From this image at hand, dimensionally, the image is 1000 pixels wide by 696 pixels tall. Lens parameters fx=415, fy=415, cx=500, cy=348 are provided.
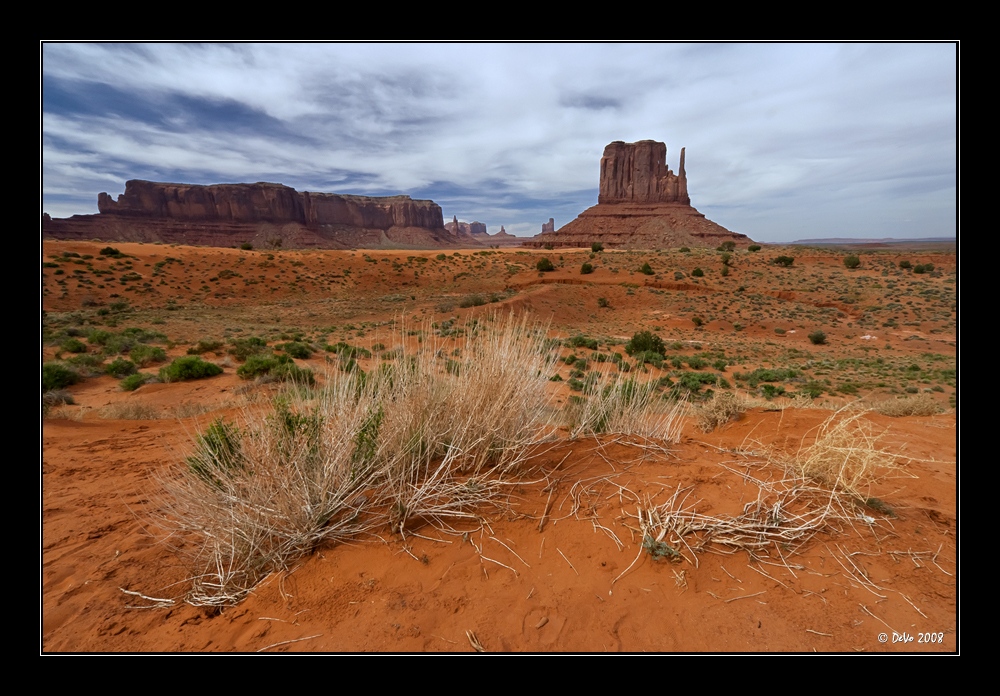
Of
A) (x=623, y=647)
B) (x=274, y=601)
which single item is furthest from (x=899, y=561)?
(x=274, y=601)

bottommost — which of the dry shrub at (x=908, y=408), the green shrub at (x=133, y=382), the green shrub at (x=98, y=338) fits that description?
the dry shrub at (x=908, y=408)

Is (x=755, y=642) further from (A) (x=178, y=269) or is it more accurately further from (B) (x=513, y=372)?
(A) (x=178, y=269)

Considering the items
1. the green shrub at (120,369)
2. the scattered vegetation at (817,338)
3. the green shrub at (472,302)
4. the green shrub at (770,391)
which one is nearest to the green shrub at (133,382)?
the green shrub at (120,369)

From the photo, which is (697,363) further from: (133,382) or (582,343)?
(133,382)

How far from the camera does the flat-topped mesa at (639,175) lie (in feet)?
293

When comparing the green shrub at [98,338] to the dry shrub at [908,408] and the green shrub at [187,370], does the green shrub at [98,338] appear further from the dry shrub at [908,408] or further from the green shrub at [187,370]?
the dry shrub at [908,408]

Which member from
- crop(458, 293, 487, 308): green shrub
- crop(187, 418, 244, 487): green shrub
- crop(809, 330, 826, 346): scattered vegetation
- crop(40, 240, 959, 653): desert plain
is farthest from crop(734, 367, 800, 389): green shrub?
crop(458, 293, 487, 308): green shrub

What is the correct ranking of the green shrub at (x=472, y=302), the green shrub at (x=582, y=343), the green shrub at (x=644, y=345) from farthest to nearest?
1. the green shrub at (x=472, y=302)
2. the green shrub at (x=582, y=343)
3. the green shrub at (x=644, y=345)

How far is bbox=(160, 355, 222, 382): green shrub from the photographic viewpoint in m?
9.60

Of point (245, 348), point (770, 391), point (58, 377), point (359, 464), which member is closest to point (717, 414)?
point (770, 391)

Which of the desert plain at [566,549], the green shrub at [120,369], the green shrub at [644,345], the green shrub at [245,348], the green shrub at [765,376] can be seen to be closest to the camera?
the desert plain at [566,549]

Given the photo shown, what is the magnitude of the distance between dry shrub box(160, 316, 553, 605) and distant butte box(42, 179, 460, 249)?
277 ft

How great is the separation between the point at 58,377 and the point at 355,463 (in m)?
10.5

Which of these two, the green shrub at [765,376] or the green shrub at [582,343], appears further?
the green shrub at [582,343]
